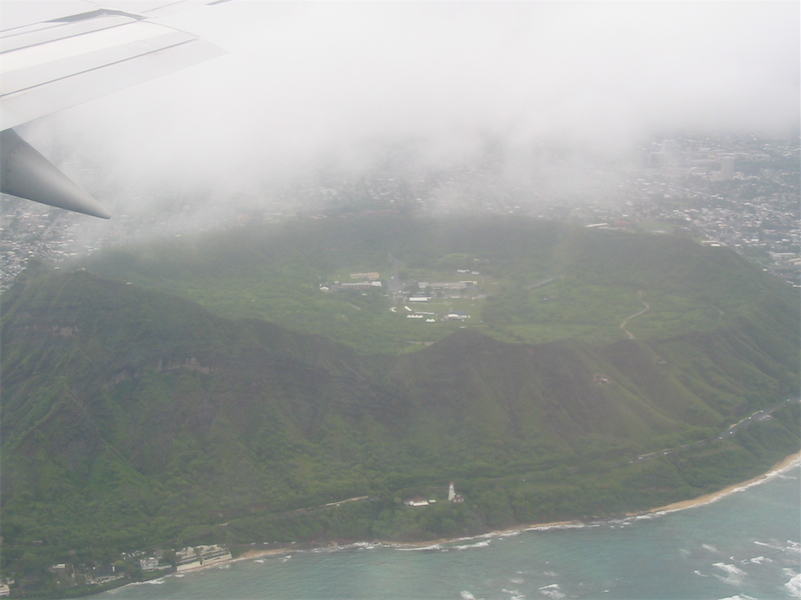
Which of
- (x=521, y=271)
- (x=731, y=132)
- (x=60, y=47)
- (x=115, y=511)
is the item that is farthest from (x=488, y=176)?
(x=60, y=47)

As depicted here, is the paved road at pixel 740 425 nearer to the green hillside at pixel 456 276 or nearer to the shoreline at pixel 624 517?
the shoreline at pixel 624 517

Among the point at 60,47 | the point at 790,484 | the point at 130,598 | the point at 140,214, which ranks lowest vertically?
the point at 790,484

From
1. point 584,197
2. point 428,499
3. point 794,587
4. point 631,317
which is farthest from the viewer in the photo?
point 584,197

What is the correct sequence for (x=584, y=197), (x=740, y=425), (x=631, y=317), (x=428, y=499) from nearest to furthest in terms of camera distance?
(x=428, y=499)
(x=740, y=425)
(x=631, y=317)
(x=584, y=197)

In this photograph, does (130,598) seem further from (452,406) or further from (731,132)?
(731,132)

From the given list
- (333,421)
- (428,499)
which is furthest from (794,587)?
(333,421)

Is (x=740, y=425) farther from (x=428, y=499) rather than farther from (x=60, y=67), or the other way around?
(x=60, y=67)
